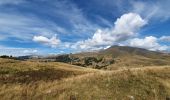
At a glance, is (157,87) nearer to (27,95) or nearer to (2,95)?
(27,95)

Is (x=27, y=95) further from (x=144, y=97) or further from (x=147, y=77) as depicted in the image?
(x=147, y=77)

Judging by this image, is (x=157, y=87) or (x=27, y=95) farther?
(x=157, y=87)

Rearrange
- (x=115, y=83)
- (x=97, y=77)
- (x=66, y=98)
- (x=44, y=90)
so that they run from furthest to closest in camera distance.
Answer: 1. (x=97, y=77)
2. (x=115, y=83)
3. (x=44, y=90)
4. (x=66, y=98)

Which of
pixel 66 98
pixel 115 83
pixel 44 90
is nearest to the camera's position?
pixel 66 98

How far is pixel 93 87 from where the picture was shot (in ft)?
64.5

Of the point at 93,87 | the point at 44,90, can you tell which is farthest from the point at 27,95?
the point at 93,87

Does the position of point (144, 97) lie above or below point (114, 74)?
below

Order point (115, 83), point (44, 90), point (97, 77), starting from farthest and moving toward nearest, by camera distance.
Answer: point (97, 77)
point (115, 83)
point (44, 90)

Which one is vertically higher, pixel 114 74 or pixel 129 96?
pixel 114 74

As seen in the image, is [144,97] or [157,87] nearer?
[144,97]

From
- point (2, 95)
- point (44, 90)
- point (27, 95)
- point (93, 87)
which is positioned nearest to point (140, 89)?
point (93, 87)

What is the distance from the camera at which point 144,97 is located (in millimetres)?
18062

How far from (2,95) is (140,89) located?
11675mm

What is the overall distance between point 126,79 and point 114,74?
1.94 metres
